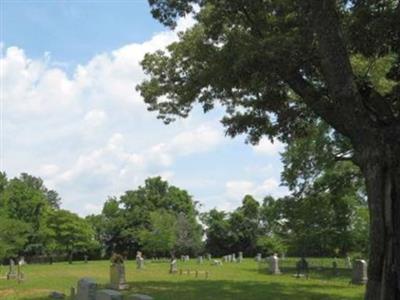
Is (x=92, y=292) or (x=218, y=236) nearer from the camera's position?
(x=92, y=292)

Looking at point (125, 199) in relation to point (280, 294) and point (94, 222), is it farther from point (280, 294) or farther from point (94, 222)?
point (280, 294)

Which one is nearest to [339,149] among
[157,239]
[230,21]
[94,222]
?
[230,21]

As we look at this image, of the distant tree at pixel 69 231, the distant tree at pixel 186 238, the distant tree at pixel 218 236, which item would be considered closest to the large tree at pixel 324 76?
the distant tree at pixel 186 238

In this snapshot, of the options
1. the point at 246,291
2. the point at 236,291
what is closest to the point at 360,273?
the point at 246,291

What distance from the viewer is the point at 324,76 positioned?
46.3 feet

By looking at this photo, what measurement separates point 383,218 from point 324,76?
3607mm

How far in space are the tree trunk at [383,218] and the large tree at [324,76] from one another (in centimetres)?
→ 2

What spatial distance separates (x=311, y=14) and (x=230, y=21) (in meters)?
4.63

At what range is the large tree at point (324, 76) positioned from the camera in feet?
39.7

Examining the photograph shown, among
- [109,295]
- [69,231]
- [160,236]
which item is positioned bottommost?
[109,295]

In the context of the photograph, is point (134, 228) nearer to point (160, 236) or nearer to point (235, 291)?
point (160, 236)

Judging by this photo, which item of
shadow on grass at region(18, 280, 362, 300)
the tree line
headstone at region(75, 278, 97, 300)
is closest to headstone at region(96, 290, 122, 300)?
headstone at region(75, 278, 97, 300)

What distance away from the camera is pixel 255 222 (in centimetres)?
9138

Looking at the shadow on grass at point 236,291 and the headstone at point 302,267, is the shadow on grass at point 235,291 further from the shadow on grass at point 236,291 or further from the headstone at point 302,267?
the headstone at point 302,267
